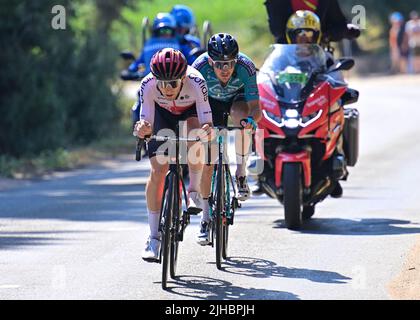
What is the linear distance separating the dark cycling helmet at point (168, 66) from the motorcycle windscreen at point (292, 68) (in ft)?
11.9

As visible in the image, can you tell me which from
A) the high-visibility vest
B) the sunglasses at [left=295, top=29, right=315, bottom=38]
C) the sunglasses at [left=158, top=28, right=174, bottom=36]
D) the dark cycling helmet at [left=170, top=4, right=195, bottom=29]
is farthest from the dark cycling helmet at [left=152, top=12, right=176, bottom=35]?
the sunglasses at [left=295, top=29, right=315, bottom=38]

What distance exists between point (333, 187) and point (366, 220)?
0.57 metres

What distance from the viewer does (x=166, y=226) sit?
380 inches

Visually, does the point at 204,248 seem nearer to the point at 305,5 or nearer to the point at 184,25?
the point at 305,5

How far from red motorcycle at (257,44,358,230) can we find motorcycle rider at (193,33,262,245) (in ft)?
4.64

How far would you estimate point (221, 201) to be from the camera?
35.0 ft

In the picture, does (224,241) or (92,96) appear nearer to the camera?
(224,241)

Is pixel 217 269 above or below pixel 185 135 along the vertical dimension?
below

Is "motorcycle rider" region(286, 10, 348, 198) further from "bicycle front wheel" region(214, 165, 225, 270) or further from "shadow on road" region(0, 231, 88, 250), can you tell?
"bicycle front wheel" region(214, 165, 225, 270)

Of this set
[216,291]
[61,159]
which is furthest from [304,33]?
[61,159]
